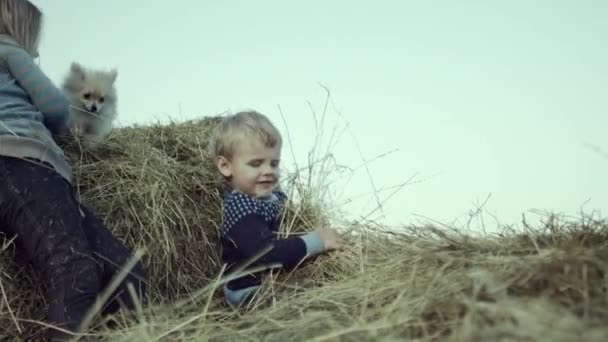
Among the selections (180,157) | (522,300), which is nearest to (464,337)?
(522,300)

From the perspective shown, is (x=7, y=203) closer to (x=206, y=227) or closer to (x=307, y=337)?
(x=206, y=227)

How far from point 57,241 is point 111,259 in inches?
15.0

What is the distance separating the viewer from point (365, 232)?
159 inches

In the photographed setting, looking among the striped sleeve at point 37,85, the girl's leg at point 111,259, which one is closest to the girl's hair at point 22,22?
the striped sleeve at point 37,85

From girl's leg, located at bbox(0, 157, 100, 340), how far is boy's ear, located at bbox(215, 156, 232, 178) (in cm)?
99

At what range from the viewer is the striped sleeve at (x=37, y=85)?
3656 millimetres

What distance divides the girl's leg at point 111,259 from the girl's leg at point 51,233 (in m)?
0.13

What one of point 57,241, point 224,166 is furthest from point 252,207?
point 57,241

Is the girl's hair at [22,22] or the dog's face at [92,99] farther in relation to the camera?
the dog's face at [92,99]

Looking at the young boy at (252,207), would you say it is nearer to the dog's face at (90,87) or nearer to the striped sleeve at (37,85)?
the striped sleeve at (37,85)

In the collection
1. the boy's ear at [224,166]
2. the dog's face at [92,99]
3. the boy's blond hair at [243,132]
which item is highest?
the boy's blond hair at [243,132]

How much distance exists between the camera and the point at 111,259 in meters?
3.57

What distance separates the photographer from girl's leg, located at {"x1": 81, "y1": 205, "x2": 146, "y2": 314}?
350cm

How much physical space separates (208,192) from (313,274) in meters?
1.01
